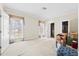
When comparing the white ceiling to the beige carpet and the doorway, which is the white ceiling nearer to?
the doorway

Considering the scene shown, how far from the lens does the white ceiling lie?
5.68 ft

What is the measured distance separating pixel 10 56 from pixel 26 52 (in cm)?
26

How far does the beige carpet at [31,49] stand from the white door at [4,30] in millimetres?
78

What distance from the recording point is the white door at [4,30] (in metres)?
1.73

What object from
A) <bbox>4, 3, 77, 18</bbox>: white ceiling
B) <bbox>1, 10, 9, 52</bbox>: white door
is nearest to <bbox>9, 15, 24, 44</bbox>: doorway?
<bbox>1, 10, 9, 52</bbox>: white door

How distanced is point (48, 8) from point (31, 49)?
70 centimetres

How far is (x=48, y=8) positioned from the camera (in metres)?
1.76

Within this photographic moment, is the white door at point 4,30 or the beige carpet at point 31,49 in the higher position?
the white door at point 4,30

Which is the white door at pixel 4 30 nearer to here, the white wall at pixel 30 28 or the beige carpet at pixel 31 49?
the beige carpet at pixel 31 49

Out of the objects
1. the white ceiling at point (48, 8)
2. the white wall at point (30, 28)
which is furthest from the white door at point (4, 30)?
the white wall at point (30, 28)

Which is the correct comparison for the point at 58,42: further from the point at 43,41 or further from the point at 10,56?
the point at 10,56

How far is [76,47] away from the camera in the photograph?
1732 mm

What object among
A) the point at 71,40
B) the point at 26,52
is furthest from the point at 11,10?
the point at 71,40

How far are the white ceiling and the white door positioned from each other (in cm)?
17
